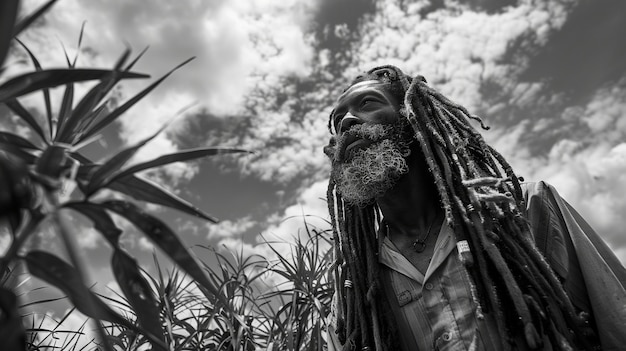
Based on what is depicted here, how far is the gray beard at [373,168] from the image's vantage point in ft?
7.17

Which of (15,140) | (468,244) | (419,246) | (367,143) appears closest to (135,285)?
(15,140)

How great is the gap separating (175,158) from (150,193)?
7cm

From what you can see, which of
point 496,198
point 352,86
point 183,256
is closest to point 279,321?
point 352,86

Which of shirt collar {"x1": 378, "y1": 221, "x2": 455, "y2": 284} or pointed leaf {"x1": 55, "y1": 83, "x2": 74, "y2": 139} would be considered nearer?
pointed leaf {"x1": 55, "y1": 83, "x2": 74, "y2": 139}

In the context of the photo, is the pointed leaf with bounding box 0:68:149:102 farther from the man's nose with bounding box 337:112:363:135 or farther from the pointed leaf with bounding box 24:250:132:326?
the man's nose with bounding box 337:112:363:135

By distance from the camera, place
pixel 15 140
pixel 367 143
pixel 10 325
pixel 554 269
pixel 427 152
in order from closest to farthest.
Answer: pixel 10 325, pixel 15 140, pixel 554 269, pixel 427 152, pixel 367 143

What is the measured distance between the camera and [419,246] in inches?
81.5

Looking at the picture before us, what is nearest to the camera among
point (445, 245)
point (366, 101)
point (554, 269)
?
point (554, 269)

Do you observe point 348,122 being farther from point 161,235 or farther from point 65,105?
point 161,235

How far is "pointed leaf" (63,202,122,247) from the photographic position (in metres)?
0.60

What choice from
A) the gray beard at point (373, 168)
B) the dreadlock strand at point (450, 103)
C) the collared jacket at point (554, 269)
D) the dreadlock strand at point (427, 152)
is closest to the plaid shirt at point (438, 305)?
the collared jacket at point (554, 269)

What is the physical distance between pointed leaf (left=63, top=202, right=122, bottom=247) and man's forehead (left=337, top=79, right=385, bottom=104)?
2.00 metres

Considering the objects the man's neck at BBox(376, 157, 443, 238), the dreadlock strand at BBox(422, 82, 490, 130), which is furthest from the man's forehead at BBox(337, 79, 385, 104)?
the man's neck at BBox(376, 157, 443, 238)

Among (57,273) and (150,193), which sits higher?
(150,193)
